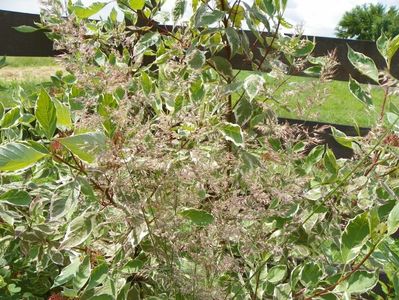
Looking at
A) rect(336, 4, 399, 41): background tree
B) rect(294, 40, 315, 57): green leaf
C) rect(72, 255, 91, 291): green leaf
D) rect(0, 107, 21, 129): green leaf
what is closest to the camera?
rect(72, 255, 91, 291): green leaf

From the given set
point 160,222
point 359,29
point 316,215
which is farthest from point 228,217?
point 359,29

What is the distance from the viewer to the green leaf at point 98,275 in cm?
126

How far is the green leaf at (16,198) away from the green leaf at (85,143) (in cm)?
51

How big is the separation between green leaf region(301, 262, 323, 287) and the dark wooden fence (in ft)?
3.32

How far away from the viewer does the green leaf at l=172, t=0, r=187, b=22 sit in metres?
1.58

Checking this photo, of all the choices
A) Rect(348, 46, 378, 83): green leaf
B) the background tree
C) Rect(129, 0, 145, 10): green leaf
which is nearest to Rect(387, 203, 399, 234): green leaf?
Rect(348, 46, 378, 83): green leaf

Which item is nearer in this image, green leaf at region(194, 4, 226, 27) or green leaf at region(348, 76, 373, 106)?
green leaf at region(194, 4, 226, 27)

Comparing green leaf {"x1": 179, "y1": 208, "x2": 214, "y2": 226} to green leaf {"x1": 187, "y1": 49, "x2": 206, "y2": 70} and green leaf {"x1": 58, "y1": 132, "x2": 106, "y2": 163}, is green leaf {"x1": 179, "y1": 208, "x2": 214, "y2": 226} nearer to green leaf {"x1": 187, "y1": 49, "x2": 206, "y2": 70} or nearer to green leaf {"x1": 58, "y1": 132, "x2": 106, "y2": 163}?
green leaf {"x1": 58, "y1": 132, "x2": 106, "y2": 163}

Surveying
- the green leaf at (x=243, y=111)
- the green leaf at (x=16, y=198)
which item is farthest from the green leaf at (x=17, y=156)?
the green leaf at (x=243, y=111)

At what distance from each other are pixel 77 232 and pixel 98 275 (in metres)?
0.11

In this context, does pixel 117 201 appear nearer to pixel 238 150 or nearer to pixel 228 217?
pixel 228 217

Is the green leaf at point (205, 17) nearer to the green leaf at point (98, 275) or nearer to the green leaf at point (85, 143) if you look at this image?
the green leaf at point (85, 143)

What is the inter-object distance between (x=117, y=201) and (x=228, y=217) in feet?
0.79

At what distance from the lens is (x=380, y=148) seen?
4.67 ft
